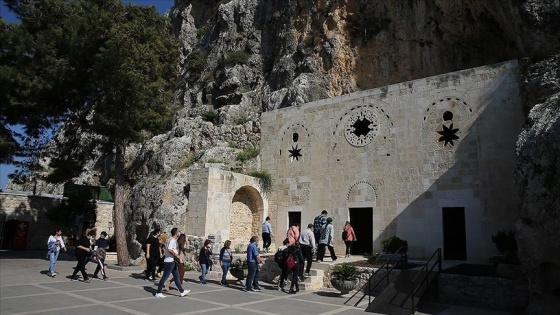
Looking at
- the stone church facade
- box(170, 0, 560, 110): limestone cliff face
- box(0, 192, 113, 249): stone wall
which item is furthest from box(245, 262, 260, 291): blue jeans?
box(0, 192, 113, 249): stone wall

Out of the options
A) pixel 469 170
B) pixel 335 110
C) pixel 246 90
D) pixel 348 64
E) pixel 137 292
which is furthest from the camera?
pixel 246 90

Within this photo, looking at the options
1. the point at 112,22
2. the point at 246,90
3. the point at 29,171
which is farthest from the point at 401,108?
the point at 29,171

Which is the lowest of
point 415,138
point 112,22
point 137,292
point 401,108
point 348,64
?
point 137,292

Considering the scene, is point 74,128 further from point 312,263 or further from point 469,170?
point 469,170

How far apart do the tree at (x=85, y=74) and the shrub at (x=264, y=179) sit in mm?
4988

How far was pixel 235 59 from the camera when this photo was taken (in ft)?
101

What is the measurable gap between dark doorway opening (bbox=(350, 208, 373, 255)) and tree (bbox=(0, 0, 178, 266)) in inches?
384

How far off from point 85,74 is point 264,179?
948cm

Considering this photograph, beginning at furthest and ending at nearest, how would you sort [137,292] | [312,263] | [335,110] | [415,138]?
1. [335,110]
2. [415,138]
3. [312,263]
4. [137,292]

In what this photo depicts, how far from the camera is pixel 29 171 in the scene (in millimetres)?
19125

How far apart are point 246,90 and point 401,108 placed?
15.5 m

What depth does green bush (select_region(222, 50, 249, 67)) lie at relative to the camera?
101 feet

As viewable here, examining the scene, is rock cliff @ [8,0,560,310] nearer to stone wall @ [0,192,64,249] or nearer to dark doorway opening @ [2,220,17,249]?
stone wall @ [0,192,64,249]

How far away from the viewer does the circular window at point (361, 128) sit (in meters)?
16.9
